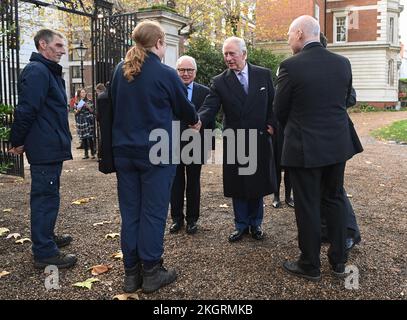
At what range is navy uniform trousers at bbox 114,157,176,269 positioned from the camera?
3570mm

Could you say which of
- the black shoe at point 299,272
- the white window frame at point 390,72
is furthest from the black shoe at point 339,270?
the white window frame at point 390,72

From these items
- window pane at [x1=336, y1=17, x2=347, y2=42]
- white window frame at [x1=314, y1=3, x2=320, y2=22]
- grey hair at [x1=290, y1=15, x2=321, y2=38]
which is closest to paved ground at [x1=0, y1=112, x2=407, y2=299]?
grey hair at [x1=290, y1=15, x2=321, y2=38]

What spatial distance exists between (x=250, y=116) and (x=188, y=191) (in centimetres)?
118

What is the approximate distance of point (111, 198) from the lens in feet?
23.6

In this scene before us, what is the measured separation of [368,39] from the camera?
41.2 meters

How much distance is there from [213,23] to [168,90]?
66.2ft

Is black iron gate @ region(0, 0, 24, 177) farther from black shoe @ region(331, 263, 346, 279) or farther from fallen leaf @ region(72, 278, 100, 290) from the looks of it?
black shoe @ region(331, 263, 346, 279)

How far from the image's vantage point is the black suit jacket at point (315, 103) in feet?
12.2

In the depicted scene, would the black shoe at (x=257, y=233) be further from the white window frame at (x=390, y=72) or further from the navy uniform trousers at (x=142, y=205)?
the white window frame at (x=390, y=72)

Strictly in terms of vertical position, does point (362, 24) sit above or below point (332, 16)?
below

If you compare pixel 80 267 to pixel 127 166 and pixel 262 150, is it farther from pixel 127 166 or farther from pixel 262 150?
pixel 262 150

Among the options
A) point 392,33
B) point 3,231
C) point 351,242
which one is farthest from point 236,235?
point 392,33

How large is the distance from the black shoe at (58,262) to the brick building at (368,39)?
3873 centimetres

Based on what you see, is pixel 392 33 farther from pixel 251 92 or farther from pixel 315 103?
pixel 315 103
